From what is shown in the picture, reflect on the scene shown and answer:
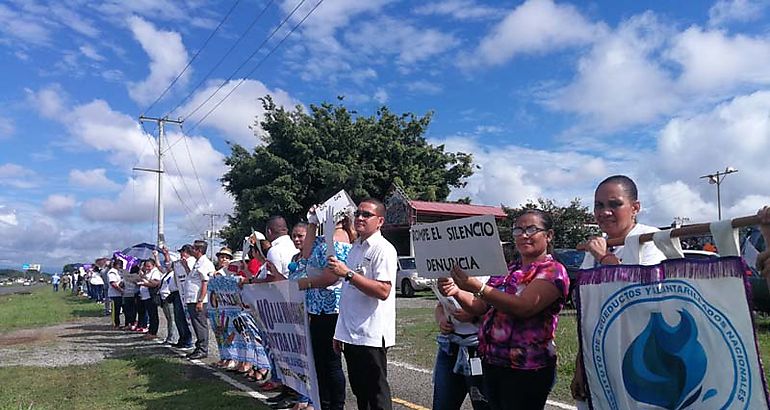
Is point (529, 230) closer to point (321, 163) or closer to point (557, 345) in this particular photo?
point (557, 345)

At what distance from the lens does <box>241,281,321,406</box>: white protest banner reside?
5418mm

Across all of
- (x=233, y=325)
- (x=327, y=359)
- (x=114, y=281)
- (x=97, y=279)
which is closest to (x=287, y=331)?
(x=327, y=359)

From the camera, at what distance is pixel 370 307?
4.45m

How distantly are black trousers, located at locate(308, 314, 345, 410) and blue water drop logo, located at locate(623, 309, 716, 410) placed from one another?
287 cm

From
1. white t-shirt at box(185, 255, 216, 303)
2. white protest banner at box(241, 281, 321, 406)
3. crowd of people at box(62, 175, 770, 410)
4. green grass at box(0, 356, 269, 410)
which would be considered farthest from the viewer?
white t-shirt at box(185, 255, 216, 303)

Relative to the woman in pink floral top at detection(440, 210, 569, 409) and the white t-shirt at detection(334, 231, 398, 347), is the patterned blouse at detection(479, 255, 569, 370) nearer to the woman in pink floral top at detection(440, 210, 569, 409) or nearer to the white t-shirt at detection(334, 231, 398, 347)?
the woman in pink floral top at detection(440, 210, 569, 409)

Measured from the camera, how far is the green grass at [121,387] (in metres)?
6.93

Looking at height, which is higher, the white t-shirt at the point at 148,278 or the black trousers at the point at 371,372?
the white t-shirt at the point at 148,278

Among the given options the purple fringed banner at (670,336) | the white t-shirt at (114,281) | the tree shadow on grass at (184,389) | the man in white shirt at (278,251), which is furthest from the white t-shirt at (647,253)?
the white t-shirt at (114,281)

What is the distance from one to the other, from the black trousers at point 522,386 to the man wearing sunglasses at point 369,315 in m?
1.18

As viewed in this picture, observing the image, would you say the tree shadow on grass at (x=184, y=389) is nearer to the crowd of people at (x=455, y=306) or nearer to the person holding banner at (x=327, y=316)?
the crowd of people at (x=455, y=306)

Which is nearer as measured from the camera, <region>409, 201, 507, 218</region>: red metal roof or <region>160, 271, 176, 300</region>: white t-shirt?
<region>160, 271, 176, 300</region>: white t-shirt

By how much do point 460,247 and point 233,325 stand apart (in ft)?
19.0

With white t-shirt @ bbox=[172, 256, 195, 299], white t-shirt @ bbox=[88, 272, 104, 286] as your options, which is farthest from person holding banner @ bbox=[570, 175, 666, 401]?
white t-shirt @ bbox=[88, 272, 104, 286]
